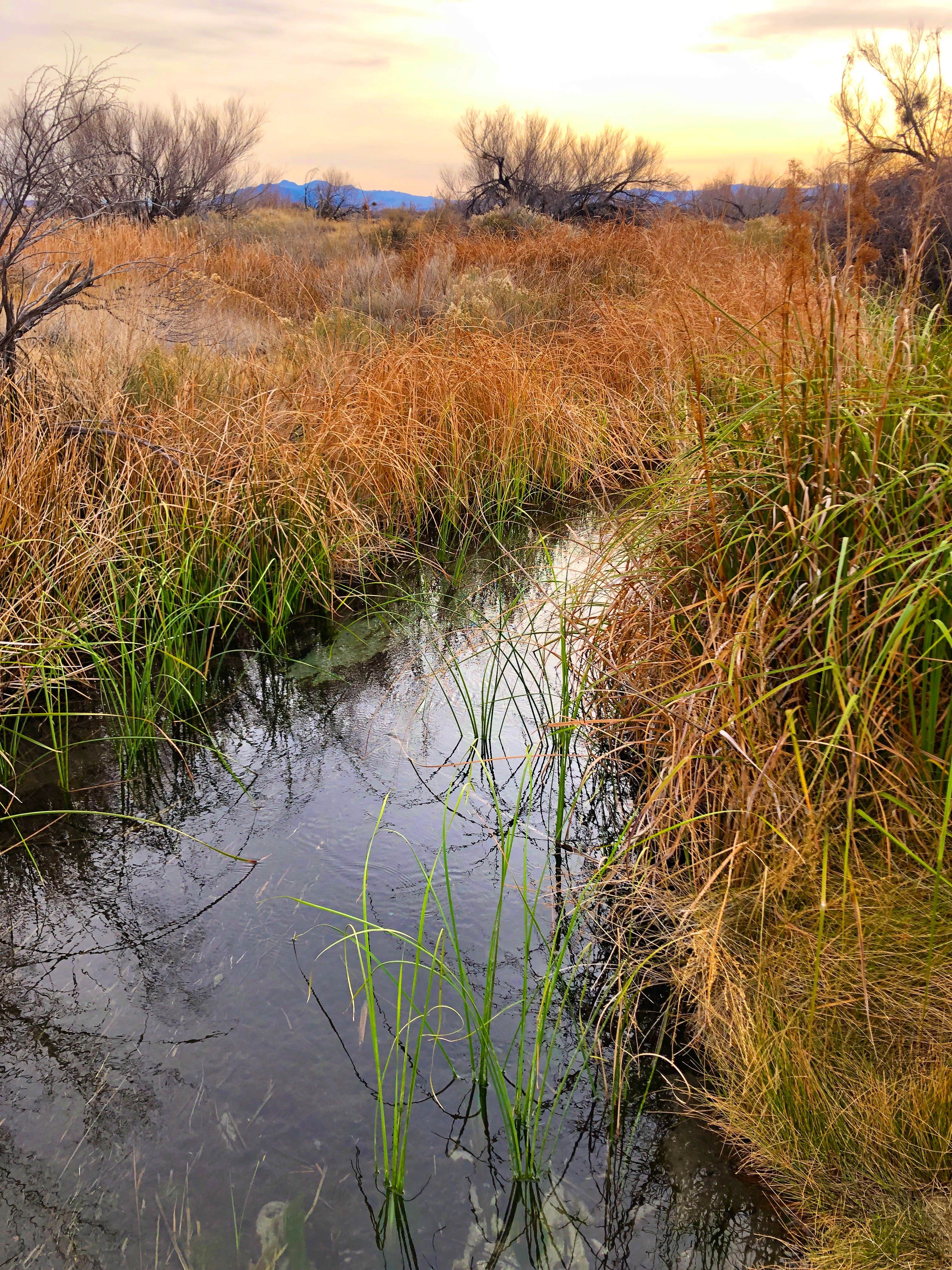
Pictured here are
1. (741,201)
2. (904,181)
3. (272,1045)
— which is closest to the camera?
(272,1045)

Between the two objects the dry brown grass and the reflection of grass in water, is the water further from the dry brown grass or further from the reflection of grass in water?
the dry brown grass

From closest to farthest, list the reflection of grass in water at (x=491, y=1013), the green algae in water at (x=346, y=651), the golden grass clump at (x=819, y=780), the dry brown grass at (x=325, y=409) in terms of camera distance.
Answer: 1. the golden grass clump at (x=819, y=780)
2. the reflection of grass in water at (x=491, y=1013)
3. the dry brown grass at (x=325, y=409)
4. the green algae in water at (x=346, y=651)

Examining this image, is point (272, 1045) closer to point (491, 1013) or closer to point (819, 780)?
point (491, 1013)

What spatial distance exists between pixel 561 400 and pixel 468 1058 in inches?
178

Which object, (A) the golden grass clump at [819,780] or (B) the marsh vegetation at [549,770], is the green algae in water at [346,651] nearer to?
(B) the marsh vegetation at [549,770]

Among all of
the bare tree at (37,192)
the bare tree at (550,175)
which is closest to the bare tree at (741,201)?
the bare tree at (550,175)

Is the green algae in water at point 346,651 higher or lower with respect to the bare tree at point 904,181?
lower

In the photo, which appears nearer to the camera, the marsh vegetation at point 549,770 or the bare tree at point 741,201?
the marsh vegetation at point 549,770

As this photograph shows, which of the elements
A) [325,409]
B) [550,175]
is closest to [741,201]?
[550,175]

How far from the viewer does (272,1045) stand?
74.0 inches

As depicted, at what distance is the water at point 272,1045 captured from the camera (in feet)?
4.93

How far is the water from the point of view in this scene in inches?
59.2

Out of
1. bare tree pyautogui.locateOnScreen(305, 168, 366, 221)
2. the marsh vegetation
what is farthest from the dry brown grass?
Result: bare tree pyautogui.locateOnScreen(305, 168, 366, 221)

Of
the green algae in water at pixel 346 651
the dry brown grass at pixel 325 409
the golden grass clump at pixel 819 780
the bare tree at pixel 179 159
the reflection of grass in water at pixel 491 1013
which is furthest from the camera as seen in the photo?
the bare tree at pixel 179 159
